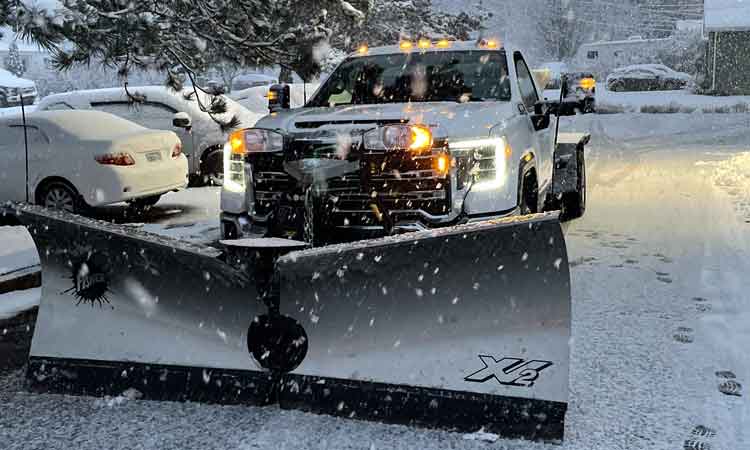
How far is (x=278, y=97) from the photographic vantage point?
6.09 m

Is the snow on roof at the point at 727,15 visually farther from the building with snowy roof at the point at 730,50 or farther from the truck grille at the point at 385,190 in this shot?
the truck grille at the point at 385,190

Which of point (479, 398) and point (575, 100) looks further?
point (575, 100)

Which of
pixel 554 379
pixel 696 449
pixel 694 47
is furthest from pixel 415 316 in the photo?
pixel 694 47

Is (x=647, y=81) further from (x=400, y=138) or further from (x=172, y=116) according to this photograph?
(x=400, y=138)

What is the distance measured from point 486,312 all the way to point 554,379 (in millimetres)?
388

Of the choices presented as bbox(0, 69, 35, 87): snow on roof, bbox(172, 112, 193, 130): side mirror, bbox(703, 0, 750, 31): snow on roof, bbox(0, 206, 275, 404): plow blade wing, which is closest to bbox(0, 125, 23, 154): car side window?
bbox(172, 112, 193, 130): side mirror

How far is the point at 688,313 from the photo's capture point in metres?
5.05

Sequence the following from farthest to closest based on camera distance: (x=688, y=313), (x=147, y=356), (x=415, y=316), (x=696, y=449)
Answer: (x=688, y=313), (x=147, y=356), (x=415, y=316), (x=696, y=449)

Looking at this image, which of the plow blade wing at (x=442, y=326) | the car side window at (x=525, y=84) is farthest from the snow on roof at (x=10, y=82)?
the plow blade wing at (x=442, y=326)

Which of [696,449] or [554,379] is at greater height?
[554,379]

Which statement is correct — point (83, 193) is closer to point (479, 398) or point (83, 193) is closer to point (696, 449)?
point (479, 398)

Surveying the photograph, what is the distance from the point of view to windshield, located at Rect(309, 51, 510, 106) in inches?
231

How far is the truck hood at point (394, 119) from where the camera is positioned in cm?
460

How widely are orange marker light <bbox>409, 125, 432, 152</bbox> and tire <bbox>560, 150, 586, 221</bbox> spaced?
408cm
